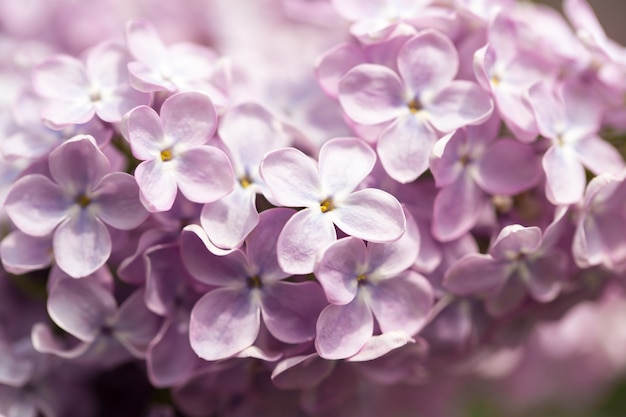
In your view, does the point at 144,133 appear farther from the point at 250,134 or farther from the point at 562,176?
the point at 562,176

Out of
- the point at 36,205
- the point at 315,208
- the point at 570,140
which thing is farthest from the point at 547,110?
the point at 36,205

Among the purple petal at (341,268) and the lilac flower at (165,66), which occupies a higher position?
the lilac flower at (165,66)

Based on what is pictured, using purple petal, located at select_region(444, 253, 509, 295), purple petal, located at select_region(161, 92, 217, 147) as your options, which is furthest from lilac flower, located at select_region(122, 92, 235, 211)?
purple petal, located at select_region(444, 253, 509, 295)

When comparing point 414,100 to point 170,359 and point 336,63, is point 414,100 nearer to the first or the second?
point 336,63

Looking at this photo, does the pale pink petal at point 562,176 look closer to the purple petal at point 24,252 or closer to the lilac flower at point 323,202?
the lilac flower at point 323,202

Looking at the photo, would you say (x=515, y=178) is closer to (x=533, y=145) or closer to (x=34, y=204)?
(x=533, y=145)

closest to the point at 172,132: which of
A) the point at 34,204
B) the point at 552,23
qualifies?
the point at 34,204

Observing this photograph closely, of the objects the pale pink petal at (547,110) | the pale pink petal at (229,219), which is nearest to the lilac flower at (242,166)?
the pale pink petal at (229,219)
